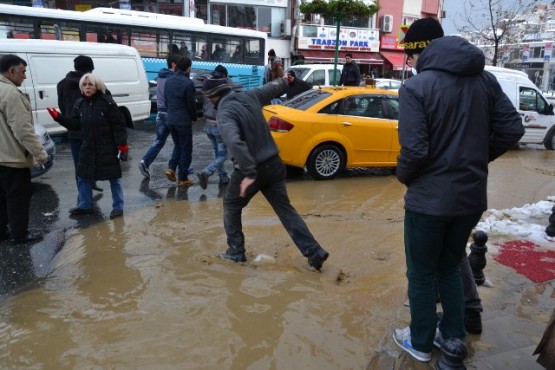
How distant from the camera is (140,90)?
11.9 metres

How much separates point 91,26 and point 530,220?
13564 mm

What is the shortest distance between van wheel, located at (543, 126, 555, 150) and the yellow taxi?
21.2ft

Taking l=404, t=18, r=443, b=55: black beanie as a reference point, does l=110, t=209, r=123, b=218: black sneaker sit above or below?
below

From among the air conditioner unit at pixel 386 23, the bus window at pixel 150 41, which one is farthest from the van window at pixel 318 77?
the air conditioner unit at pixel 386 23

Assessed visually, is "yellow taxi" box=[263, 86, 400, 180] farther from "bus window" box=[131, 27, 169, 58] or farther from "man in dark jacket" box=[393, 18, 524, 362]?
"bus window" box=[131, 27, 169, 58]

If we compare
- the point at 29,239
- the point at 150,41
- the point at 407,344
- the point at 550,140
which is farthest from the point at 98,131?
the point at 550,140

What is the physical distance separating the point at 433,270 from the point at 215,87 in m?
2.36

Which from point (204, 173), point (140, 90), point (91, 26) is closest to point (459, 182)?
point (204, 173)

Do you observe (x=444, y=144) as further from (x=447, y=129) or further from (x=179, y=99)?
(x=179, y=99)

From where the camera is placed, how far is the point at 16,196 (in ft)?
16.1

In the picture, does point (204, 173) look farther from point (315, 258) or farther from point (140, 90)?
point (140, 90)

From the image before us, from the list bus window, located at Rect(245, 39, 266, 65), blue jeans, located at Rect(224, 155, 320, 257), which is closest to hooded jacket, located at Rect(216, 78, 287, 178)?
blue jeans, located at Rect(224, 155, 320, 257)

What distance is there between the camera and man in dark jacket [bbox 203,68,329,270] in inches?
146

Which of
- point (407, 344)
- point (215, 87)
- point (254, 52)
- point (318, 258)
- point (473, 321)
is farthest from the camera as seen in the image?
point (254, 52)
